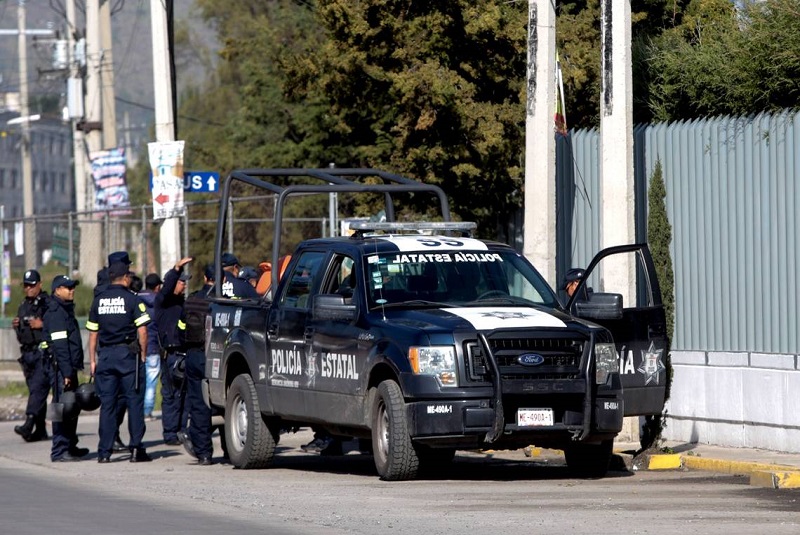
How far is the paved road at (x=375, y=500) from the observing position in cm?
1065

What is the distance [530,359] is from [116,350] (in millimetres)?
5195

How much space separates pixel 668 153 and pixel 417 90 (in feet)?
18.8

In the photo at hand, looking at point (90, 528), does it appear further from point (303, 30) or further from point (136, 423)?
point (303, 30)

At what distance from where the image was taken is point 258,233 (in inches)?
1924

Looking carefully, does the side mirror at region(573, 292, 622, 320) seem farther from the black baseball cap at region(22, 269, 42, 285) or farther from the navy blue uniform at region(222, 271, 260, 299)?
the black baseball cap at region(22, 269, 42, 285)

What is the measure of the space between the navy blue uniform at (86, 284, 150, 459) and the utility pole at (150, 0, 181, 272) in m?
6.31

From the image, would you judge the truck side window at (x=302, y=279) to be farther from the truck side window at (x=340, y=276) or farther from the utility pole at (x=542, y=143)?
the utility pole at (x=542, y=143)

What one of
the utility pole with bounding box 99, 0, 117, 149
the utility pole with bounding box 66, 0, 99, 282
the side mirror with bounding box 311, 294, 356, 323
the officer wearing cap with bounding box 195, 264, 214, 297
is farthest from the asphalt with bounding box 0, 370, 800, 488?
the utility pole with bounding box 99, 0, 117, 149

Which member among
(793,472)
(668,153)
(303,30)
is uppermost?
(303,30)

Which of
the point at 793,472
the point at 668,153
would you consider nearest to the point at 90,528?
the point at 793,472

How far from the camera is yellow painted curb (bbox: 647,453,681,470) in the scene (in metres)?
15.0

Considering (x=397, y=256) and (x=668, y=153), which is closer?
(x=397, y=256)

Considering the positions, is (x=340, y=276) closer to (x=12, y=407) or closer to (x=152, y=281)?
(x=152, y=281)

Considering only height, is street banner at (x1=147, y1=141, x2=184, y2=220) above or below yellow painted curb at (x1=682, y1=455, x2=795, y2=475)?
above
